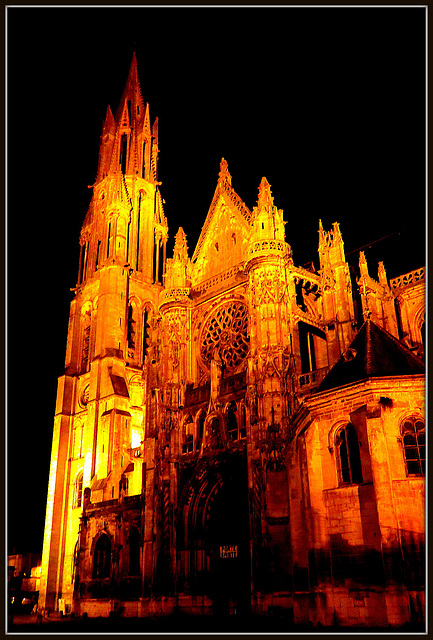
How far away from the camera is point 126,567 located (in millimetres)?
29375

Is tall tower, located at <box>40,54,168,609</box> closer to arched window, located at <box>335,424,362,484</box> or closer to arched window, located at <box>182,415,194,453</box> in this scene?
arched window, located at <box>182,415,194,453</box>

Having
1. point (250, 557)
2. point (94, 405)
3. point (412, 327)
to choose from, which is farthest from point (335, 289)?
point (94, 405)

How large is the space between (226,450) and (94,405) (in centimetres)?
1929

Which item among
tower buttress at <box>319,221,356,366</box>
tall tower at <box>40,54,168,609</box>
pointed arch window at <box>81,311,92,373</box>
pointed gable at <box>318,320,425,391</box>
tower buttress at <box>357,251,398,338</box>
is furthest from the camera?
pointed arch window at <box>81,311,92,373</box>

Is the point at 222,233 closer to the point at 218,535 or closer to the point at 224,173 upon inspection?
the point at 224,173

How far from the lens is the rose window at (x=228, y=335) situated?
3020 centimetres

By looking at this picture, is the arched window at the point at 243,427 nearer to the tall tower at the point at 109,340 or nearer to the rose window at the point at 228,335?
the rose window at the point at 228,335

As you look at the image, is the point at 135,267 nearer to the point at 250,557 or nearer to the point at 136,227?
the point at 136,227

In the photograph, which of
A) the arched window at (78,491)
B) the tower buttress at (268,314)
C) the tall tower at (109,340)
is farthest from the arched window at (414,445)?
the arched window at (78,491)

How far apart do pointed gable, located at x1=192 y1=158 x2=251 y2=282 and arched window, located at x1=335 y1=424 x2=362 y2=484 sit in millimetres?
14558

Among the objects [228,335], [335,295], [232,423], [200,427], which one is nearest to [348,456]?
[232,423]

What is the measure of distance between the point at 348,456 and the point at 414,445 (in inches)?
95.7

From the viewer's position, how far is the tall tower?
40.8 meters

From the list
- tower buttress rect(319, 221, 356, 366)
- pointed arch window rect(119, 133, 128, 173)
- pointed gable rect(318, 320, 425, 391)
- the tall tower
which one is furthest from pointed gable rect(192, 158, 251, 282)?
pointed arch window rect(119, 133, 128, 173)
